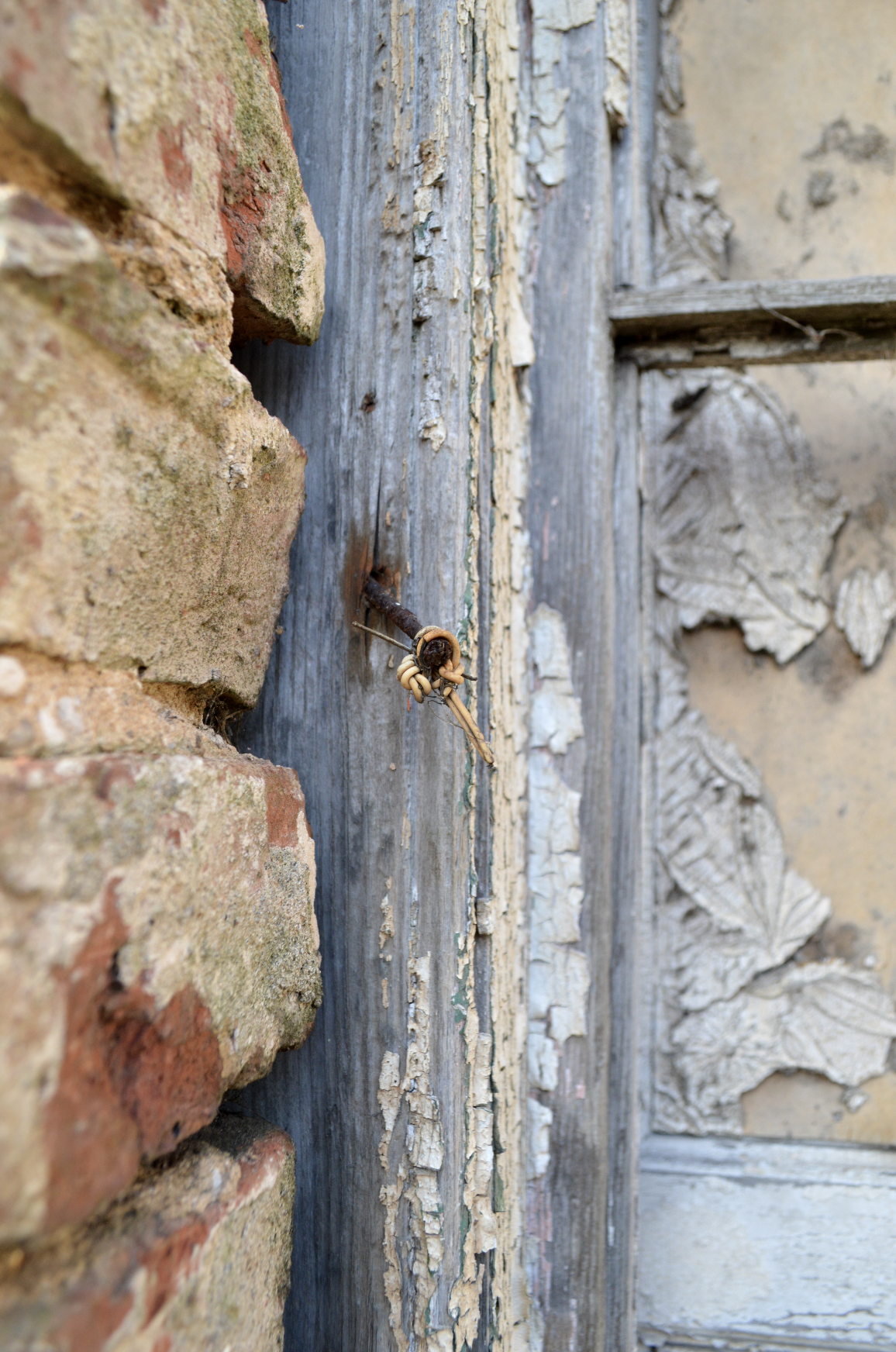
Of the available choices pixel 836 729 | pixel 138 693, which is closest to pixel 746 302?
pixel 836 729

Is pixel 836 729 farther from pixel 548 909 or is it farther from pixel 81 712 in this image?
pixel 81 712

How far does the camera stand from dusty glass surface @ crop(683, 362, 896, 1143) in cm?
109

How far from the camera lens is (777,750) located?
1.14m

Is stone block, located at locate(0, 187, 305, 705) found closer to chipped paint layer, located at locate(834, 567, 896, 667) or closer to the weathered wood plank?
the weathered wood plank

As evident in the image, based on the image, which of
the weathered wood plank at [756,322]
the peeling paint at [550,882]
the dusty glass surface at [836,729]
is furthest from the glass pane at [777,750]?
the peeling paint at [550,882]

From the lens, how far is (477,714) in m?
0.77

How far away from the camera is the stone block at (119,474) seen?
43cm

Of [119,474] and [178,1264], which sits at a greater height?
[119,474]

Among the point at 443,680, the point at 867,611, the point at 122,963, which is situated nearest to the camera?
the point at 122,963

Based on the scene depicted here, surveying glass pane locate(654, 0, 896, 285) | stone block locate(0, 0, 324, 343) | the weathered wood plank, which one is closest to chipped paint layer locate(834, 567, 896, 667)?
the weathered wood plank

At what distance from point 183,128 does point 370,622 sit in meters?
0.39

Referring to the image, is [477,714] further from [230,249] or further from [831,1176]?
[831,1176]

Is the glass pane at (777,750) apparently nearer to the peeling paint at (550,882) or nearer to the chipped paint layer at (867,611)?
the chipped paint layer at (867,611)

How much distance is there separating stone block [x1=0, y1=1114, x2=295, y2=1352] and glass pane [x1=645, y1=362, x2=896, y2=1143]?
659mm
